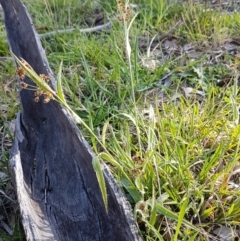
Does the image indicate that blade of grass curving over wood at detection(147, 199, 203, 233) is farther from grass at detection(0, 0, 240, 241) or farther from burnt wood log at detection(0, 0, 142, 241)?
burnt wood log at detection(0, 0, 142, 241)

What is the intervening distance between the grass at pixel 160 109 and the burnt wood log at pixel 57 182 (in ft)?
0.30

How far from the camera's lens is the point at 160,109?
189 centimetres

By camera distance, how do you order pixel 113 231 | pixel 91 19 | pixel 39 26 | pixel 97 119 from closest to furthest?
1. pixel 113 231
2. pixel 97 119
3. pixel 39 26
4. pixel 91 19

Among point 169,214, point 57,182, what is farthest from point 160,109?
point 169,214

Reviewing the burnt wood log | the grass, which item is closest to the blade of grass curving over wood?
the grass

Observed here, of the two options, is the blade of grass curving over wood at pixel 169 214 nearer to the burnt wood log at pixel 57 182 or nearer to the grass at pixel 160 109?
the grass at pixel 160 109

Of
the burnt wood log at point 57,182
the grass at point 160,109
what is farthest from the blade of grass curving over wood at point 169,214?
the burnt wood log at point 57,182

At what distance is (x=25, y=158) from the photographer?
1555 mm

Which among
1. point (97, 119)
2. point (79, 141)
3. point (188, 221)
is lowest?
point (188, 221)

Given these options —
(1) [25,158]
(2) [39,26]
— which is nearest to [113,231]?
(1) [25,158]

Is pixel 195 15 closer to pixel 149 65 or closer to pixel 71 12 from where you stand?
pixel 149 65

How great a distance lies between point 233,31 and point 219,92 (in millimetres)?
653

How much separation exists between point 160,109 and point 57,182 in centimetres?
65

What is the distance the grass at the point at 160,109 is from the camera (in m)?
1.32
